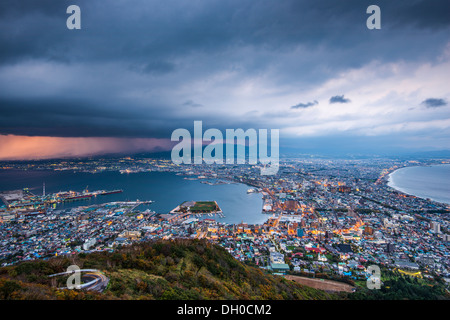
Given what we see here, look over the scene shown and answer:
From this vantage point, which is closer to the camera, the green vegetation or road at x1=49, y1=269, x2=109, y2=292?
road at x1=49, y1=269, x2=109, y2=292

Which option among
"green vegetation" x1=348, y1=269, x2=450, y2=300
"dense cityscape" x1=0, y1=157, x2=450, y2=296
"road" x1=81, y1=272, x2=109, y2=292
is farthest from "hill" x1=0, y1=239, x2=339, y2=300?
"dense cityscape" x1=0, y1=157, x2=450, y2=296

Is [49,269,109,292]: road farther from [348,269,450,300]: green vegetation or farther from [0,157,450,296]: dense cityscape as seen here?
[348,269,450,300]: green vegetation

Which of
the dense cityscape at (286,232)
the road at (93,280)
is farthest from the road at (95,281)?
the dense cityscape at (286,232)

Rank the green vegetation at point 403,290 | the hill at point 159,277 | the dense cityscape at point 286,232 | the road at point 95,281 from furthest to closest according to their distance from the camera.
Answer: the dense cityscape at point 286,232, the green vegetation at point 403,290, the road at point 95,281, the hill at point 159,277

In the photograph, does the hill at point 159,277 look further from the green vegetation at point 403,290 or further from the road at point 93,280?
the green vegetation at point 403,290

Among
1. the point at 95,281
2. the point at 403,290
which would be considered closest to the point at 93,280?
the point at 95,281

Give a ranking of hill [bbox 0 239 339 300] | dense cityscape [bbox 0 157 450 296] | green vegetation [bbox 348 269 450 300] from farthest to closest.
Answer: dense cityscape [bbox 0 157 450 296]
green vegetation [bbox 348 269 450 300]
hill [bbox 0 239 339 300]

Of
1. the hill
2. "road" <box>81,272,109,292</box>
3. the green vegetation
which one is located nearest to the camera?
Result: the hill
